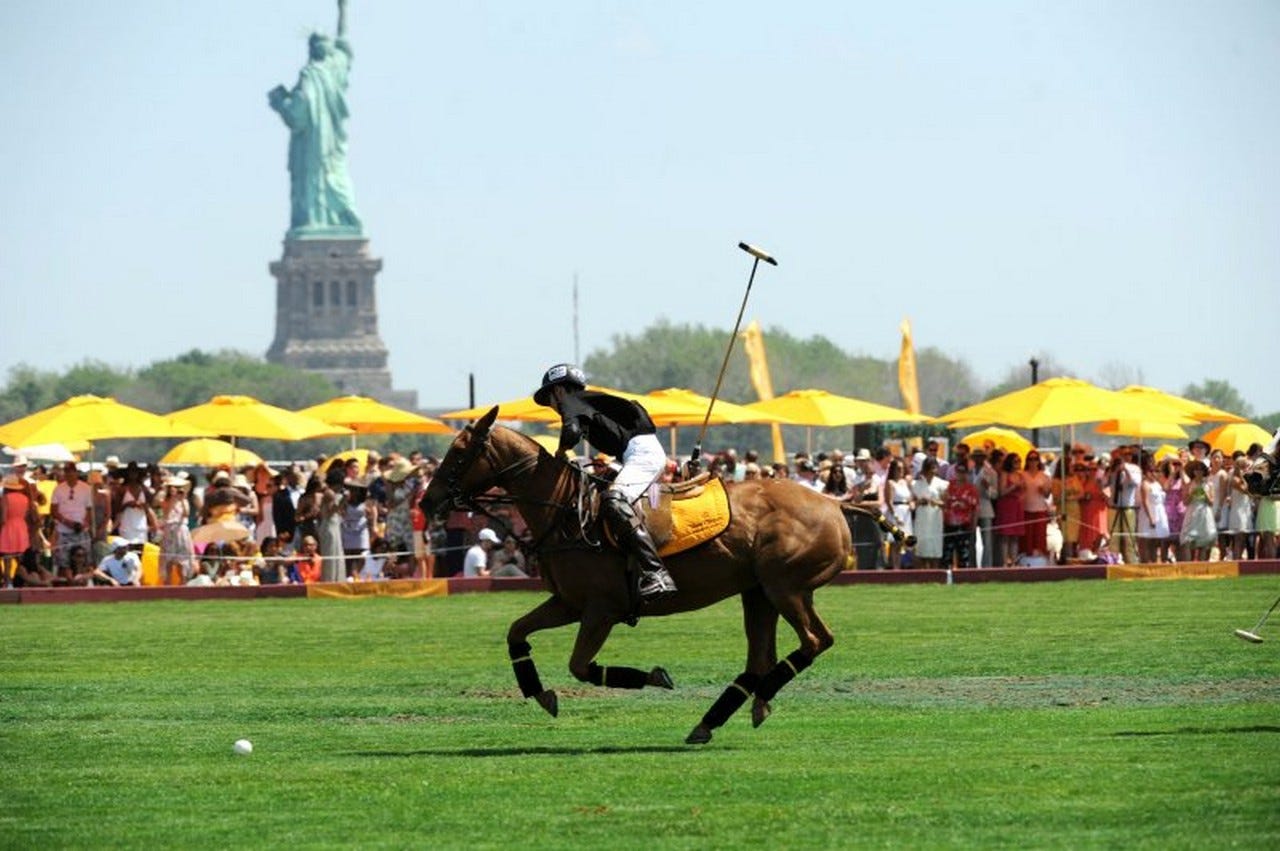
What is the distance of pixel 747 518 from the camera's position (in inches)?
703

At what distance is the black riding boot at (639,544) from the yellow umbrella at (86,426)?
26316 mm

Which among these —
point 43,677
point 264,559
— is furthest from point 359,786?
point 264,559

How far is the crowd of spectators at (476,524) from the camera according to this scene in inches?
1490

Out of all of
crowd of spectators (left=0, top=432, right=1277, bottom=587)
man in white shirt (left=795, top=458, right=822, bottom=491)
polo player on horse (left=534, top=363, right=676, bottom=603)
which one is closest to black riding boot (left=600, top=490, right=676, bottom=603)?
polo player on horse (left=534, top=363, right=676, bottom=603)

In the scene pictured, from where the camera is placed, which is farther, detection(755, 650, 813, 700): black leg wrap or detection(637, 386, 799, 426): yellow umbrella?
detection(637, 386, 799, 426): yellow umbrella

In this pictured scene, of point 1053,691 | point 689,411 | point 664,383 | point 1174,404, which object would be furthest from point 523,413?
point 664,383

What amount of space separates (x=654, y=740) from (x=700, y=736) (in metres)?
0.54

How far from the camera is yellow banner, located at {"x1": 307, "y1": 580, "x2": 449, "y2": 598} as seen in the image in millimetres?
37250

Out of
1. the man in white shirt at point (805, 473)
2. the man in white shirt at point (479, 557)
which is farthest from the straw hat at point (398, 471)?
the man in white shirt at point (805, 473)

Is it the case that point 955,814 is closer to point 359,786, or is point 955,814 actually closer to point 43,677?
point 359,786

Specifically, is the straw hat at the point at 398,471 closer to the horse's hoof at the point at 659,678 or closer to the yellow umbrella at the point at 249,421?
the yellow umbrella at the point at 249,421

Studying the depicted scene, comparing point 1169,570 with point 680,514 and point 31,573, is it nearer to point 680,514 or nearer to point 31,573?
point 31,573

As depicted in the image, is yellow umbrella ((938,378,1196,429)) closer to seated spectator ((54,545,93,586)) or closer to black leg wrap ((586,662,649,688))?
seated spectator ((54,545,93,586))

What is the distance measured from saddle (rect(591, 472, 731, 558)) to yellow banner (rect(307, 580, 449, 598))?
19873 millimetres
